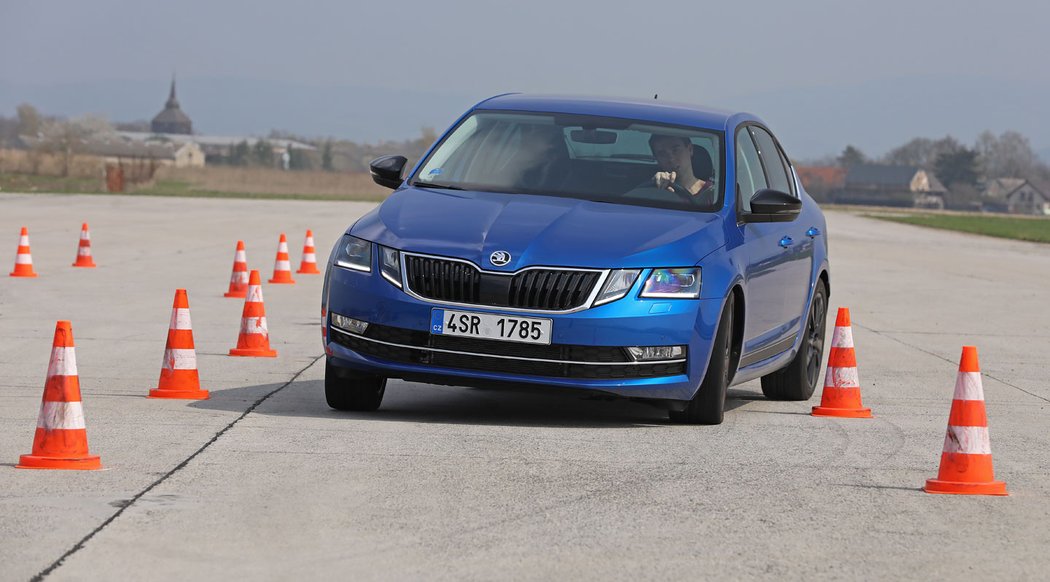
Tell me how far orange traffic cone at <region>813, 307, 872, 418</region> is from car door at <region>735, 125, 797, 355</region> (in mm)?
339

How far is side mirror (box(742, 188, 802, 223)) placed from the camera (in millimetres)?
9211

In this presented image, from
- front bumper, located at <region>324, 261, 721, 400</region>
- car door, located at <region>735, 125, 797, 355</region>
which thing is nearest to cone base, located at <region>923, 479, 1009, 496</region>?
front bumper, located at <region>324, 261, 721, 400</region>

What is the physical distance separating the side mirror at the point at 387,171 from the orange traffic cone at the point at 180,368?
1.26 meters

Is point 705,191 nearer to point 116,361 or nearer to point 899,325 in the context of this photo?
point 116,361

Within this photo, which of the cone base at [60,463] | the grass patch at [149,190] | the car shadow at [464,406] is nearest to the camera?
the cone base at [60,463]

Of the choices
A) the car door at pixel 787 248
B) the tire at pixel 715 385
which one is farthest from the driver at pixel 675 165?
the tire at pixel 715 385

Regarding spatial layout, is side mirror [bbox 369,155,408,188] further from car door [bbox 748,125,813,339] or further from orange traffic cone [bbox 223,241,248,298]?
orange traffic cone [bbox 223,241,248,298]

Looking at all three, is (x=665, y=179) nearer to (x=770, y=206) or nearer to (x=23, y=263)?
(x=770, y=206)

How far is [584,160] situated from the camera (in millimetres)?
9445

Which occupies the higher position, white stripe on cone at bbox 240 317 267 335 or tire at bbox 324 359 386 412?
tire at bbox 324 359 386 412

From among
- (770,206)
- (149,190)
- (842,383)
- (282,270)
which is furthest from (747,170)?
(149,190)

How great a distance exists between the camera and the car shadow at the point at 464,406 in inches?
344

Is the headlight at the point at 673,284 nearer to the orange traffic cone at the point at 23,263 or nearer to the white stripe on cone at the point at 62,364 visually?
the white stripe on cone at the point at 62,364

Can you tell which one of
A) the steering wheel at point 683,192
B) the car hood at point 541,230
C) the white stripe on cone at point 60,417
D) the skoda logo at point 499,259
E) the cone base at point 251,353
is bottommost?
the cone base at point 251,353
